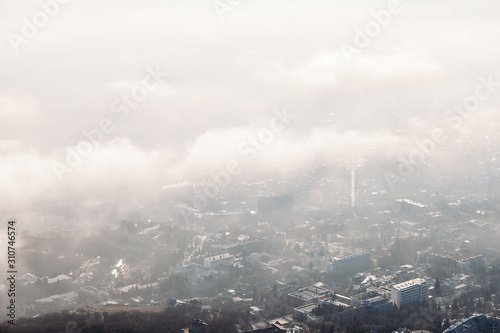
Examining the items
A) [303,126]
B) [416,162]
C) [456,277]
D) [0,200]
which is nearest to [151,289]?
[456,277]

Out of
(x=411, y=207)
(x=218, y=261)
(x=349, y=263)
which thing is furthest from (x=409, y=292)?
(x=411, y=207)

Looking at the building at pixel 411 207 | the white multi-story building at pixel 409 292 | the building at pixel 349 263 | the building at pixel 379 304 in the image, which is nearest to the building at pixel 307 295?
the building at pixel 379 304

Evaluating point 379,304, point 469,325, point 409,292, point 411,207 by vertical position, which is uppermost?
point 411,207

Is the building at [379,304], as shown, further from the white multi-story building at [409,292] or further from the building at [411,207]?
the building at [411,207]

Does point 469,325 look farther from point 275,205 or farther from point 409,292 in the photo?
point 275,205

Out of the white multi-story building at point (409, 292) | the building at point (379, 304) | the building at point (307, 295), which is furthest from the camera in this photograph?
the building at point (307, 295)

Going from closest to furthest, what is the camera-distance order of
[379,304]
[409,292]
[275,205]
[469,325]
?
1. [469,325]
2. [379,304]
3. [409,292]
4. [275,205]

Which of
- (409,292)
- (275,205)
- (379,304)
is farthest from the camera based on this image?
(275,205)
